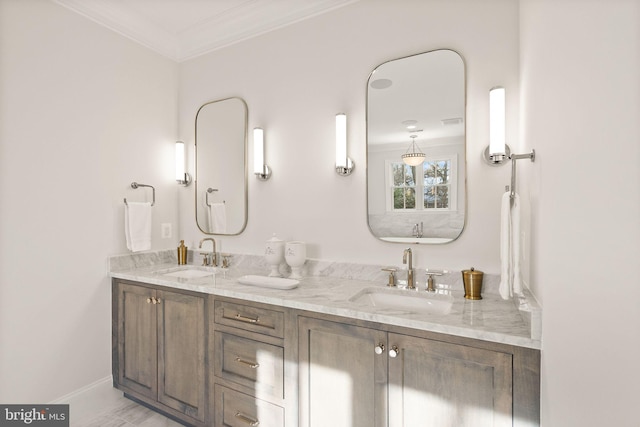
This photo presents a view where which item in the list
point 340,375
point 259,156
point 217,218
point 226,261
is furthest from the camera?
point 217,218

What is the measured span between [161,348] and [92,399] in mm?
671

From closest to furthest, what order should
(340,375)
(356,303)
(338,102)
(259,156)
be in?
(340,375) < (356,303) < (338,102) < (259,156)

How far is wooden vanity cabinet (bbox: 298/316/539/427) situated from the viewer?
1.14 metres

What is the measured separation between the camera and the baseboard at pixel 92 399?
207cm

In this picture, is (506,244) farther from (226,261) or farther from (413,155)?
(226,261)

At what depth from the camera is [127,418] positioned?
2.11 meters

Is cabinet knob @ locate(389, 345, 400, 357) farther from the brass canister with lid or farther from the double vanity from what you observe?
the brass canister with lid

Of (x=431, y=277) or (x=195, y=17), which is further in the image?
(x=195, y=17)

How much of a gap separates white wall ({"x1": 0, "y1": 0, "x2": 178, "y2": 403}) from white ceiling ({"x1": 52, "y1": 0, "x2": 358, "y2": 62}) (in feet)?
0.35

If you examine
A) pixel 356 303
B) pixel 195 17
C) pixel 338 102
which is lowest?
pixel 356 303

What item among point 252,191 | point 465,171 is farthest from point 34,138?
point 465,171

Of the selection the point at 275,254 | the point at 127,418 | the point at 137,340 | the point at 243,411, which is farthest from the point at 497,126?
the point at 127,418

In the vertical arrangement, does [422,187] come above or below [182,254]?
above

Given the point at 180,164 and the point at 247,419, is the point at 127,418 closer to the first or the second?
the point at 247,419
